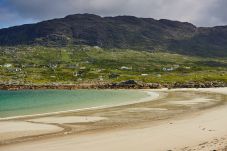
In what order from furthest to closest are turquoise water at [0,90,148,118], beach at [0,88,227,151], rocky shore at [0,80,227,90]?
rocky shore at [0,80,227,90]
turquoise water at [0,90,148,118]
beach at [0,88,227,151]

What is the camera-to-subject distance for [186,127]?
34.5 meters

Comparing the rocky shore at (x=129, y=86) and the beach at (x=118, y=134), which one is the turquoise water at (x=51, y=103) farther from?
the rocky shore at (x=129, y=86)

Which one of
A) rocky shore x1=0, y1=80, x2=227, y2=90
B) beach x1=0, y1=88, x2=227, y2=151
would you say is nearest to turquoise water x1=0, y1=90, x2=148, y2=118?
beach x1=0, y1=88, x2=227, y2=151

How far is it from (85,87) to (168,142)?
13303cm

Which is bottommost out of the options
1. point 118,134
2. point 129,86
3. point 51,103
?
point 118,134

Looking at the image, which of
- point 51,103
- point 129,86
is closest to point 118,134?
point 51,103

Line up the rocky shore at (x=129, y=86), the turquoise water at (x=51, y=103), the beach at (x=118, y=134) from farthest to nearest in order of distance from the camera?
1. the rocky shore at (x=129, y=86)
2. the turquoise water at (x=51, y=103)
3. the beach at (x=118, y=134)

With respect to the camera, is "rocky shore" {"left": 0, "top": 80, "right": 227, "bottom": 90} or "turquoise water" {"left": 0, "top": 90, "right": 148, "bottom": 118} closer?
"turquoise water" {"left": 0, "top": 90, "right": 148, "bottom": 118}

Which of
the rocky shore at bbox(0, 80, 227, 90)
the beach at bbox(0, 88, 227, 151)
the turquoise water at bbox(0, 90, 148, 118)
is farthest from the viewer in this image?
the rocky shore at bbox(0, 80, 227, 90)

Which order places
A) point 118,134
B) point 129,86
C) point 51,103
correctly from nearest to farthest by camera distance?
point 118,134
point 51,103
point 129,86

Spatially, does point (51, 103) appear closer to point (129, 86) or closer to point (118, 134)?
point (118, 134)

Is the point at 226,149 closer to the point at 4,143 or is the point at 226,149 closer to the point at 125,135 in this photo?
the point at 125,135

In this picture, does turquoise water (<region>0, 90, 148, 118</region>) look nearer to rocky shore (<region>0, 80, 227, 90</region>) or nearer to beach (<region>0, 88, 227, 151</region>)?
beach (<region>0, 88, 227, 151</region>)

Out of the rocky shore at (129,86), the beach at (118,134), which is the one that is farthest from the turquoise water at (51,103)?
the rocky shore at (129,86)
